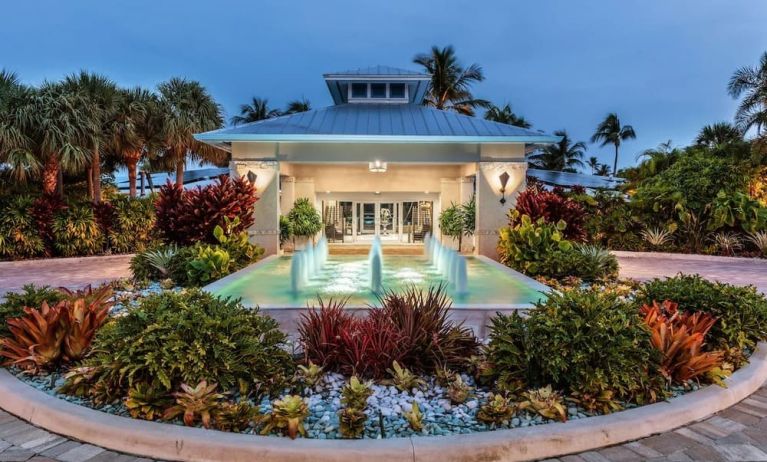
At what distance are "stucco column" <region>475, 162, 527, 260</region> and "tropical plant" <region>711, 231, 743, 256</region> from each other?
6.85 metres

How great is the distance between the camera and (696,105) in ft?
287

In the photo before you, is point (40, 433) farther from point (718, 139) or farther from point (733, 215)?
point (718, 139)

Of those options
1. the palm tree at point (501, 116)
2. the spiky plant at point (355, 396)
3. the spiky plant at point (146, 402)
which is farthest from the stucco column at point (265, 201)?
the palm tree at point (501, 116)

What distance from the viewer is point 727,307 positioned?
4.76 m

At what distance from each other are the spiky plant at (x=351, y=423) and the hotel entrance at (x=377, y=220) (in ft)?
53.7

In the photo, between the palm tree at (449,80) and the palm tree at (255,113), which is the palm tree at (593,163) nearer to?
the palm tree at (449,80)

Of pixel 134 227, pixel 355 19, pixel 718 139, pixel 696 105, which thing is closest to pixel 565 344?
pixel 134 227

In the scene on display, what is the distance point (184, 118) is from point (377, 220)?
29.7 feet

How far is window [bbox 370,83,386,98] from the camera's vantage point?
1652 centimetres

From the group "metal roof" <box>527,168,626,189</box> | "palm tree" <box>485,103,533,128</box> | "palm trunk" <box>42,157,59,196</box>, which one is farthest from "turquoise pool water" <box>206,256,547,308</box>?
"palm tree" <box>485,103,533,128</box>

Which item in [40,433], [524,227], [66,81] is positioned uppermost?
[66,81]

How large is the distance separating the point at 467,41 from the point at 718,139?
92.2 metres

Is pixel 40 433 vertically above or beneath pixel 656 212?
beneath

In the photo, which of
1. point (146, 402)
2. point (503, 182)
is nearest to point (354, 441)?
point (146, 402)
